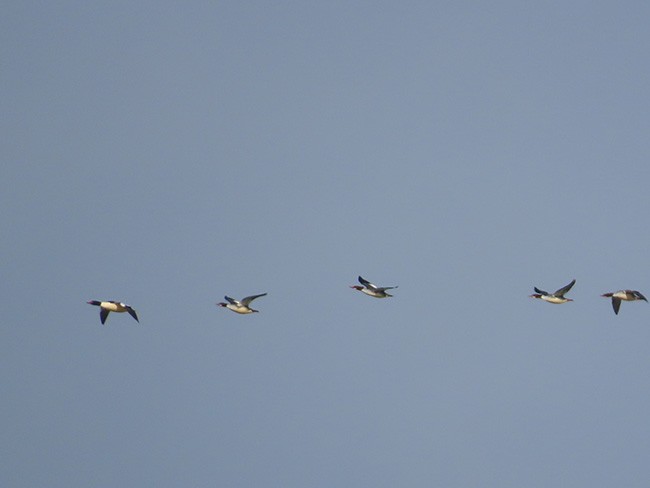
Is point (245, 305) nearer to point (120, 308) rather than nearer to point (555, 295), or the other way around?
point (120, 308)

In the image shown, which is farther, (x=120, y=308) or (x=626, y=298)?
(x=626, y=298)

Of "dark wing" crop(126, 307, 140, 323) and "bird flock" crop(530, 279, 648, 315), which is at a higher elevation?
"bird flock" crop(530, 279, 648, 315)

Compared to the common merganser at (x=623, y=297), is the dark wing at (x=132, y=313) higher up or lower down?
lower down

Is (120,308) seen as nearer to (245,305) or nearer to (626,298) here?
(245,305)

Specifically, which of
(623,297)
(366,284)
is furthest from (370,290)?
(623,297)

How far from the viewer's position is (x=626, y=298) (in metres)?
59.2

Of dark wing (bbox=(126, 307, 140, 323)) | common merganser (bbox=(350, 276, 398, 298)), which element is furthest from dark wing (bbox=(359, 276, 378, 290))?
dark wing (bbox=(126, 307, 140, 323))

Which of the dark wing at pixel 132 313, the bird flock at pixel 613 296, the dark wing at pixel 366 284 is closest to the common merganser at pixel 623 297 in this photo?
the bird flock at pixel 613 296

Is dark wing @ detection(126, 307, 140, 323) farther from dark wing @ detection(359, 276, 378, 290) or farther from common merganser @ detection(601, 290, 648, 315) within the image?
common merganser @ detection(601, 290, 648, 315)

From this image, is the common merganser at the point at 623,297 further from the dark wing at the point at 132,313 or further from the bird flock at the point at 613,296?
the dark wing at the point at 132,313

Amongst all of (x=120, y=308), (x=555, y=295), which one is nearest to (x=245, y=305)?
(x=120, y=308)

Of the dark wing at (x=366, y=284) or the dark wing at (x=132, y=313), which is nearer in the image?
the dark wing at (x=132, y=313)

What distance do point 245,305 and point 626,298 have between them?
55.4ft

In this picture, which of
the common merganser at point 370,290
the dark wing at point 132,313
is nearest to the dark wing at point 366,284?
the common merganser at point 370,290
